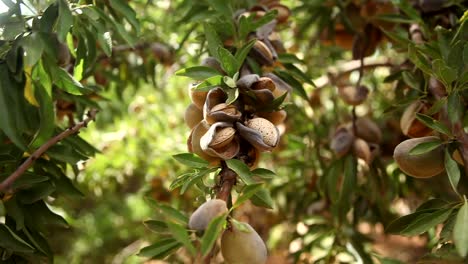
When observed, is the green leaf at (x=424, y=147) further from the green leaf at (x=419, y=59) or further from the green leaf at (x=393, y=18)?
the green leaf at (x=393, y=18)

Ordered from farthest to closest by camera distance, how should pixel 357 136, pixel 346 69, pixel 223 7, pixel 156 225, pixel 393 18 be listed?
pixel 346 69 → pixel 357 136 → pixel 393 18 → pixel 223 7 → pixel 156 225

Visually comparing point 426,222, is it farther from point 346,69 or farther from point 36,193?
point 346,69

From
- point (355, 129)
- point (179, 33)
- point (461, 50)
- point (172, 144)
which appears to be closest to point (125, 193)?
point (172, 144)

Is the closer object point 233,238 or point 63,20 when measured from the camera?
point 233,238

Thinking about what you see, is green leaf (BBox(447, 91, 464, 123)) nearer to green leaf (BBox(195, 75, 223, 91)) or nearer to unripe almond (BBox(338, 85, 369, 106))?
green leaf (BBox(195, 75, 223, 91))

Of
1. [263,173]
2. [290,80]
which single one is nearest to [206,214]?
[263,173]

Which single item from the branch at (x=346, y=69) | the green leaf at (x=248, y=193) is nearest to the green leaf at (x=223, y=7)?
the green leaf at (x=248, y=193)
